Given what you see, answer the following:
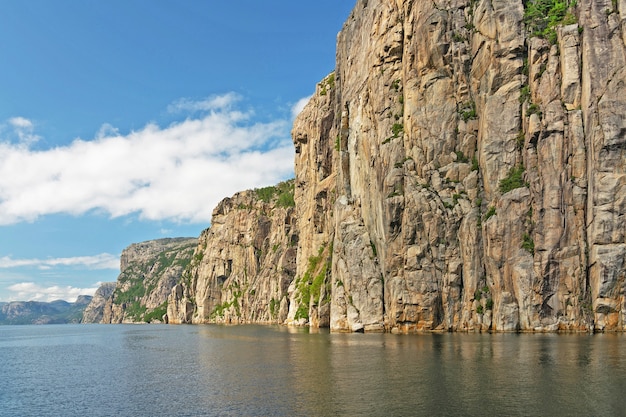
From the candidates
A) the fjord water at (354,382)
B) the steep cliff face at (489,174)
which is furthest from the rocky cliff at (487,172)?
the fjord water at (354,382)

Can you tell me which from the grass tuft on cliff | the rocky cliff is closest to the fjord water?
the rocky cliff

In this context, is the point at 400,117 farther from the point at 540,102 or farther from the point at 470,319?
the point at 470,319

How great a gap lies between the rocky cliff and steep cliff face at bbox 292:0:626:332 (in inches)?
9.0

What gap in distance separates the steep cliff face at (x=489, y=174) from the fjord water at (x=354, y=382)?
601 inches

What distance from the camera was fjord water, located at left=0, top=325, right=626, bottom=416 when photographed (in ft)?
114

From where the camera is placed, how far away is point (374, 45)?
394ft

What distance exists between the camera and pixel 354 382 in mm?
43688

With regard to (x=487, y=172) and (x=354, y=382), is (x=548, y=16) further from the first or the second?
(x=354, y=382)

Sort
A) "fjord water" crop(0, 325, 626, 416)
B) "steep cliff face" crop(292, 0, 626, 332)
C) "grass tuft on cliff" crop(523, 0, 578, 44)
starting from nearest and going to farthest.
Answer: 1. "fjord water" crop(0, 325, 626, 416)
2. "steep cliff face" crop(292, 0, 626, 332)
3. "grass tuft on cliff" crop(523, 0, 578, 44)

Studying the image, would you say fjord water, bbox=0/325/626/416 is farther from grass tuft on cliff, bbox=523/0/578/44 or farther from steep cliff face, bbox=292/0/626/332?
grass tuft on cliff, bbox=523/0/578/44

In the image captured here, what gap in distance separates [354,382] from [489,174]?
60885 millimetres

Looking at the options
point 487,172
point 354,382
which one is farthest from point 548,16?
point 354,382

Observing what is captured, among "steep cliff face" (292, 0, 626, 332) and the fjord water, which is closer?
the fjord water

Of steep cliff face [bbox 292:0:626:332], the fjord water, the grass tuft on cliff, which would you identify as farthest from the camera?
the grass tuft on cliff
